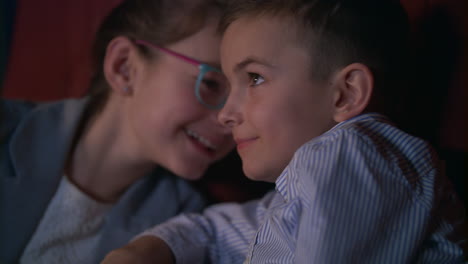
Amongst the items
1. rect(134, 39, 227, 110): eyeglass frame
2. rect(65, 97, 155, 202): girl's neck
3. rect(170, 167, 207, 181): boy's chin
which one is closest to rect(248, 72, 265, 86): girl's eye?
rect(134, 39, 227, 110): eyeglass frame

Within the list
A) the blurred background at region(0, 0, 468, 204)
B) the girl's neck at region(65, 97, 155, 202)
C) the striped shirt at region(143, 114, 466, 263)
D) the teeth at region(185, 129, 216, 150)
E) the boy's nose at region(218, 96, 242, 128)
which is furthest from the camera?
the girl's neck at region(65, 97, 155, 202)

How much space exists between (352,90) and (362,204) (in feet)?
0.77

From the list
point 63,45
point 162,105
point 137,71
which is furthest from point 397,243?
point 63,45

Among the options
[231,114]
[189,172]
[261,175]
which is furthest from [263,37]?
[189,172]

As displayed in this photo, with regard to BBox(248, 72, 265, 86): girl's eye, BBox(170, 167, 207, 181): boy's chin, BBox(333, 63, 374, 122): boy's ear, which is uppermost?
BBox(333, 63, 374, 122): boy's ear

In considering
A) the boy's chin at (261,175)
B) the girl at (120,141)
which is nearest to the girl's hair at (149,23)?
the girl at (120,141)

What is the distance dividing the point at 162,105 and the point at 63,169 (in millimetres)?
418

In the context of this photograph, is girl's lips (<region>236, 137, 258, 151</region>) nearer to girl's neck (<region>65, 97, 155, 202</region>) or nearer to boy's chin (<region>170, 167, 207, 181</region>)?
boy's chin (<region>170, 167, 207, 181</region>)

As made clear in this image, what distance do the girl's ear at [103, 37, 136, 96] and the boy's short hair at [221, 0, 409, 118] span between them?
1.78ft

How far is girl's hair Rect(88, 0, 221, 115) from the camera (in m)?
1.07

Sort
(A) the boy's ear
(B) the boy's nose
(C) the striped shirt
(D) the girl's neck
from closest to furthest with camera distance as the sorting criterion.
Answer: (C) the striped shirt, (A) the boy's ear, (B) the boy's nose, (D) the girl's neck

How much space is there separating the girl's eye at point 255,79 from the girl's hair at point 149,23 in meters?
0.36

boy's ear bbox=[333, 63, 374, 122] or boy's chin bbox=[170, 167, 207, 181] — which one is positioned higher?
boy's ear bbox=[333, 63, 374, 122]

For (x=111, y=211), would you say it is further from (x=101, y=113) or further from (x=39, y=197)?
(x=101, y=113)
